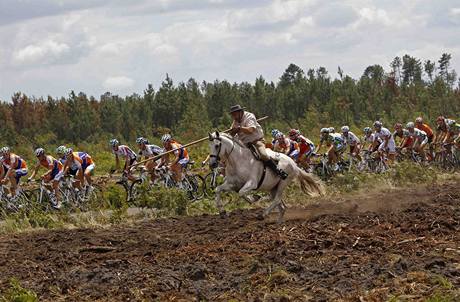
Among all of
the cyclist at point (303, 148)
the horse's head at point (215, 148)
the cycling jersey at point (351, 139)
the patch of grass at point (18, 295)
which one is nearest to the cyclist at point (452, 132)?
the cycling jersey at point (351, 139)

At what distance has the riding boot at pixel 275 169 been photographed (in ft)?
55.6

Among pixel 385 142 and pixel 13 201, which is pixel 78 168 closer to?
pixel 13 201

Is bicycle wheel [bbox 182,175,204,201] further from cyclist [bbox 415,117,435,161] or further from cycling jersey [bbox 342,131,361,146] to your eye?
cyclist [bbox 415,117,435,161]

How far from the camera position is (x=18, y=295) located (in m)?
10.2

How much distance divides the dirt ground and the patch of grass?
37cm

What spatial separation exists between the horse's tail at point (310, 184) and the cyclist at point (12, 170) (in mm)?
8395

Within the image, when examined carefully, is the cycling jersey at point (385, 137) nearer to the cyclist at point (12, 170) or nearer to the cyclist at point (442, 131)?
the cyclist at point (442, 131)

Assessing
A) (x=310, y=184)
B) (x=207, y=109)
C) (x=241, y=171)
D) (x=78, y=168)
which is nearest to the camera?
(x=241, y=171)

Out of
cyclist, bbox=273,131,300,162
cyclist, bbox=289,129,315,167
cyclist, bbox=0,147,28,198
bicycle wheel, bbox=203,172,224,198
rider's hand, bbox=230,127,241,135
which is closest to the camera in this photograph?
rider's hand, bbox=230,127,241,135

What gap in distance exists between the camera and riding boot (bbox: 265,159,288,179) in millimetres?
16938

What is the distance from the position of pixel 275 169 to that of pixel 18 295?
7819 mm

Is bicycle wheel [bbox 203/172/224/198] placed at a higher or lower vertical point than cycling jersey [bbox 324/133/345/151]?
lower

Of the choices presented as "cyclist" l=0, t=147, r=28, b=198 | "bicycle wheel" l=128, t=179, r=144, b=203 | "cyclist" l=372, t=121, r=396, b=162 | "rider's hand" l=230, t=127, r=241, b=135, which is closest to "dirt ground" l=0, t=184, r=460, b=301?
Answer: "rider's hand" l=230, t=127, r=241, b=135

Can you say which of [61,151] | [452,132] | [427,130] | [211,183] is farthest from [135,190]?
[452,132]
